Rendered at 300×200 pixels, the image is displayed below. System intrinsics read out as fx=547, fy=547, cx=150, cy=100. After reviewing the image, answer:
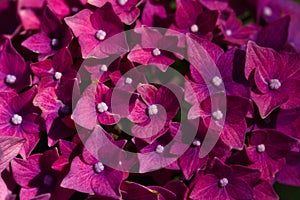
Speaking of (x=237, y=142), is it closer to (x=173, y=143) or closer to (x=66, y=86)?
(x=173, y=143)

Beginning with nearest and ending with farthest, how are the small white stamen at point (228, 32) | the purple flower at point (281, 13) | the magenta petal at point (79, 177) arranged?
the magenta petal at point (79, 177)
the small white stamen at point (228, 32)
the purple flower at point (281, 13)

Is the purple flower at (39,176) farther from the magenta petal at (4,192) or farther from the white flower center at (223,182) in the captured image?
the white flower center at (223,182)

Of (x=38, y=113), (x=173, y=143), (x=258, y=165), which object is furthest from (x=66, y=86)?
(x=258, y=165)

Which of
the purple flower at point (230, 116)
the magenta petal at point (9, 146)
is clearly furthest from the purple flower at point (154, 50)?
the magenta petal at point (9, 146)

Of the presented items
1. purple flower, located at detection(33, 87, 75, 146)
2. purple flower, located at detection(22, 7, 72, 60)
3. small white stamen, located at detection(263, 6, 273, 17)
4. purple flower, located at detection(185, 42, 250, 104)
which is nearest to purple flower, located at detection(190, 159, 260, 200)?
purple flower, located at detection(185, 42, 250, 104)

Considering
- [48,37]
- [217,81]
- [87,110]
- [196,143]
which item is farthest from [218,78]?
[48,37]

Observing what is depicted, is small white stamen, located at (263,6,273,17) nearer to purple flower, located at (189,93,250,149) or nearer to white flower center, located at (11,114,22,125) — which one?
purple flower, located at (189,93,250,149)
